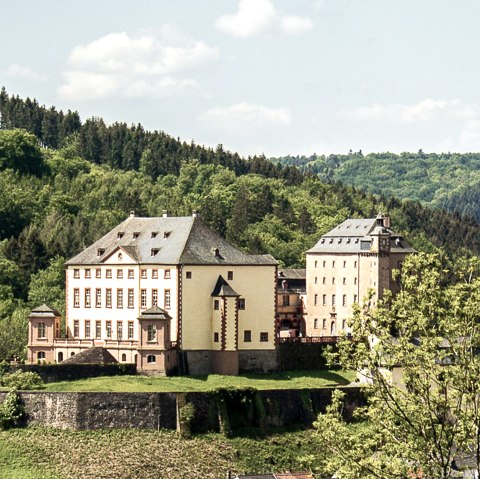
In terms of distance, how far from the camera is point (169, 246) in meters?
91.8

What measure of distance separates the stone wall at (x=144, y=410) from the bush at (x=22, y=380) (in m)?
2.10

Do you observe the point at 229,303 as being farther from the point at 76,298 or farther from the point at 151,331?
the point at 76,298

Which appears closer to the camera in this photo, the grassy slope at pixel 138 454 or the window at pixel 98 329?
the grassy slope at pixel 138 454

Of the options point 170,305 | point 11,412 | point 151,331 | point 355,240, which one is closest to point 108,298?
point 170,305

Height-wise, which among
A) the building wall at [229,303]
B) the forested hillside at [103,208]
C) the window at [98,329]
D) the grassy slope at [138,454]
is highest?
the forested hillside at [103,208]

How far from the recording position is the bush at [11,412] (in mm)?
75938

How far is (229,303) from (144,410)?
47.4 feet

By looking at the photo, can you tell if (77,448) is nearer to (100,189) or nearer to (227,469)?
(227,469)

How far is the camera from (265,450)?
77.1 metres

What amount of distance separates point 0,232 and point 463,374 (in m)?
107

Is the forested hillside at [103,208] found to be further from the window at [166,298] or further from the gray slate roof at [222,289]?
the gray slate roof at [222,289]

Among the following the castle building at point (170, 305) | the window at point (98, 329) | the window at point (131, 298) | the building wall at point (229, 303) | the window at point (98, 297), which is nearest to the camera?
the castle building at point (170, 305)

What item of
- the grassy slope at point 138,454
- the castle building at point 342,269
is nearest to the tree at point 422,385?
the grassy slope at point 138,454

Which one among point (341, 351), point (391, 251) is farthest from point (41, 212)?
point (341, 351)
